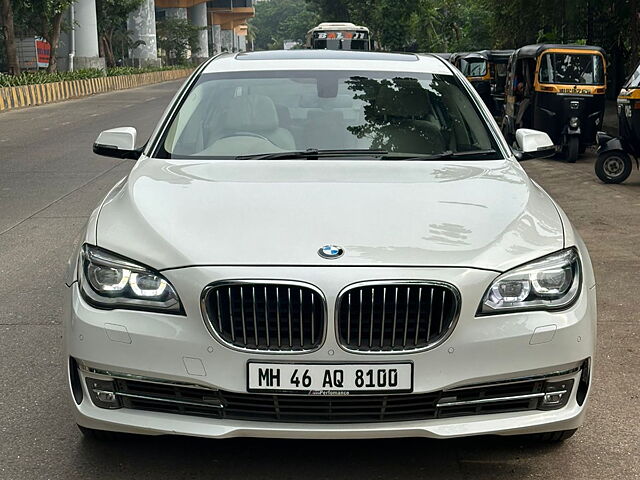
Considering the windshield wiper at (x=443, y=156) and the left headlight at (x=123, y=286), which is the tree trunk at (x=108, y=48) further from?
the left headlight at (x=123, y=286)

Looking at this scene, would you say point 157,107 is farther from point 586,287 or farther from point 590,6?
point 586,287

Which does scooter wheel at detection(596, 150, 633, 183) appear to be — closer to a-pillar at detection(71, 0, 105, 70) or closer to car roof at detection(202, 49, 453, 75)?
car roof at detection(202, 49, 453, 75)

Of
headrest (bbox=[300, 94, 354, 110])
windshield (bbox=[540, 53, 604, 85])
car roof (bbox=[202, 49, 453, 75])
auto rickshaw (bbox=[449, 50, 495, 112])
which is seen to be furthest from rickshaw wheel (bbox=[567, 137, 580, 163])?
headrest (bbox=[300, 94, 354, 110])

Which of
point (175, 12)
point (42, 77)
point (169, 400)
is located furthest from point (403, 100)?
point (175, 12)

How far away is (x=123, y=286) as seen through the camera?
3.46 meters

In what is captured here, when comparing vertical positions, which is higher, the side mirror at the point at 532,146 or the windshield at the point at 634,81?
the side mirror at the point at 532,146

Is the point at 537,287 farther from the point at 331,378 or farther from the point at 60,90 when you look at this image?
the point at 60,90

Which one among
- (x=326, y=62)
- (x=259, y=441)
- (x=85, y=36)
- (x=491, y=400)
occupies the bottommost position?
(x=85, y=36)

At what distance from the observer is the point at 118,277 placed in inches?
137

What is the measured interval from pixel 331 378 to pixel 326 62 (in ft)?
8.11

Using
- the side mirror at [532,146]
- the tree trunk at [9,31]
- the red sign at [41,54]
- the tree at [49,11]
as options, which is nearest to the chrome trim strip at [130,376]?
the side mirror at [532,146]

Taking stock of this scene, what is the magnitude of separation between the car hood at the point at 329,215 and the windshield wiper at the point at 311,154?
143 millimetres

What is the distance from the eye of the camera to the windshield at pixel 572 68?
57.2 feet

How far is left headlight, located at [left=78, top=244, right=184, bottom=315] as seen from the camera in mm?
3391
